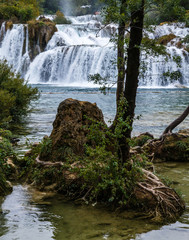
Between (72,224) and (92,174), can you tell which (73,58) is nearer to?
(92,174)

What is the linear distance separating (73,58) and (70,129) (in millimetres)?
35245

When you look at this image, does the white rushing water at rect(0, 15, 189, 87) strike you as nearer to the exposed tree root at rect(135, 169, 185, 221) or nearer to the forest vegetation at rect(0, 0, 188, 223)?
the forest vegetation at rect(0, 0, 188, 223)

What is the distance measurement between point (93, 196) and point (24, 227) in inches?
42.2

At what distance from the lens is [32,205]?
507cm

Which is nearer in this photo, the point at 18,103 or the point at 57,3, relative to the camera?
the point at 18,103

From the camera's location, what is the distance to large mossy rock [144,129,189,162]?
8.37 metres

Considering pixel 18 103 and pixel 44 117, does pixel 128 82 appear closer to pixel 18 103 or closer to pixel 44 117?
pixel 18 103

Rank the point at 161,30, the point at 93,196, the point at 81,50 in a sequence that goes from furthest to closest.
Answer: the point at 161,30, the point at 81,50, the point at 93,196

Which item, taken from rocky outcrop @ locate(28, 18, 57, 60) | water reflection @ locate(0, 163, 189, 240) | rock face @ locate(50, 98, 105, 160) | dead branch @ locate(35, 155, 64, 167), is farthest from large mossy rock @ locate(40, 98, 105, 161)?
rocky outcrop @ locate(28, 18, 57, 60)

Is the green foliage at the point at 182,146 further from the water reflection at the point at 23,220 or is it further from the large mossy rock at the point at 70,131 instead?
the water reflection at the point at 23,220

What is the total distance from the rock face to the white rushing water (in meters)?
25.9

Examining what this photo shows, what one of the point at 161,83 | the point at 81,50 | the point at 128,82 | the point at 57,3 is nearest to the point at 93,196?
the point at 128,82

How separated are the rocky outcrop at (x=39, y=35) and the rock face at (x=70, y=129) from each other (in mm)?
41616

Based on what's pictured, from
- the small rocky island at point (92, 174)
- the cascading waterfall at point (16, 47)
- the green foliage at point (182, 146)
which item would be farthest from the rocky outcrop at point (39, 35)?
the small rocky island at point (92, 174)
